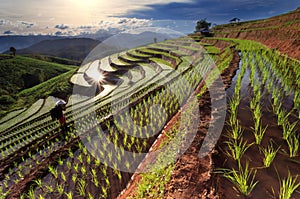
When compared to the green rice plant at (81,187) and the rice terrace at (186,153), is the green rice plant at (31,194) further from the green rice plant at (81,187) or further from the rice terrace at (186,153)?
the green rice plant at (81,187)

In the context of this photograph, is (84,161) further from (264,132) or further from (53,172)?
(264,132)

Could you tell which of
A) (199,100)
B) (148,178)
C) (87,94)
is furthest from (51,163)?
(87,94)

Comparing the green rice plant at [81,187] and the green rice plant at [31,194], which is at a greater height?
the green rice plant at [81,187]

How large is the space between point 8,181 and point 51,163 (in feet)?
4.88

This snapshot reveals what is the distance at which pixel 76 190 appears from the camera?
156 inches

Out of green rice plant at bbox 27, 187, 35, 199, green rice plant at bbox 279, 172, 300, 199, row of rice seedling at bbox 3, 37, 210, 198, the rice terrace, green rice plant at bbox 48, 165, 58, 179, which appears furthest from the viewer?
green rice plant at bbox 48, 165, 58, 179

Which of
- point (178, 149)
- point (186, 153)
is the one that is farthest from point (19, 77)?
point (186, 153)

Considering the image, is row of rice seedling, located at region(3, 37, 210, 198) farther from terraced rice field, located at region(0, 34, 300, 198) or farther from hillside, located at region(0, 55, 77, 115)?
hillside, located at region(0, 55, 77, 115)

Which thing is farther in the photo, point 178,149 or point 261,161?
point 178,149

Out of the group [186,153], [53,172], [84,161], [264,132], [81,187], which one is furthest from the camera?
[84,161]

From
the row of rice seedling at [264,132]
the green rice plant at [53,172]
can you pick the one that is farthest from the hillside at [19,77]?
the row of rice seedling at [264,132]

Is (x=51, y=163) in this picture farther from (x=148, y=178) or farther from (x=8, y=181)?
(x=148, y=178)

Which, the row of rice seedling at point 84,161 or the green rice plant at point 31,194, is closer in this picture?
the green rice plant at point 31,194

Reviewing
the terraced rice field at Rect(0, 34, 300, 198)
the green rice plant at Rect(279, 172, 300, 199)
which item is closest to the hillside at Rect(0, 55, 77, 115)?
the terraced rice field at Rect(0, 34, 300, 198)
